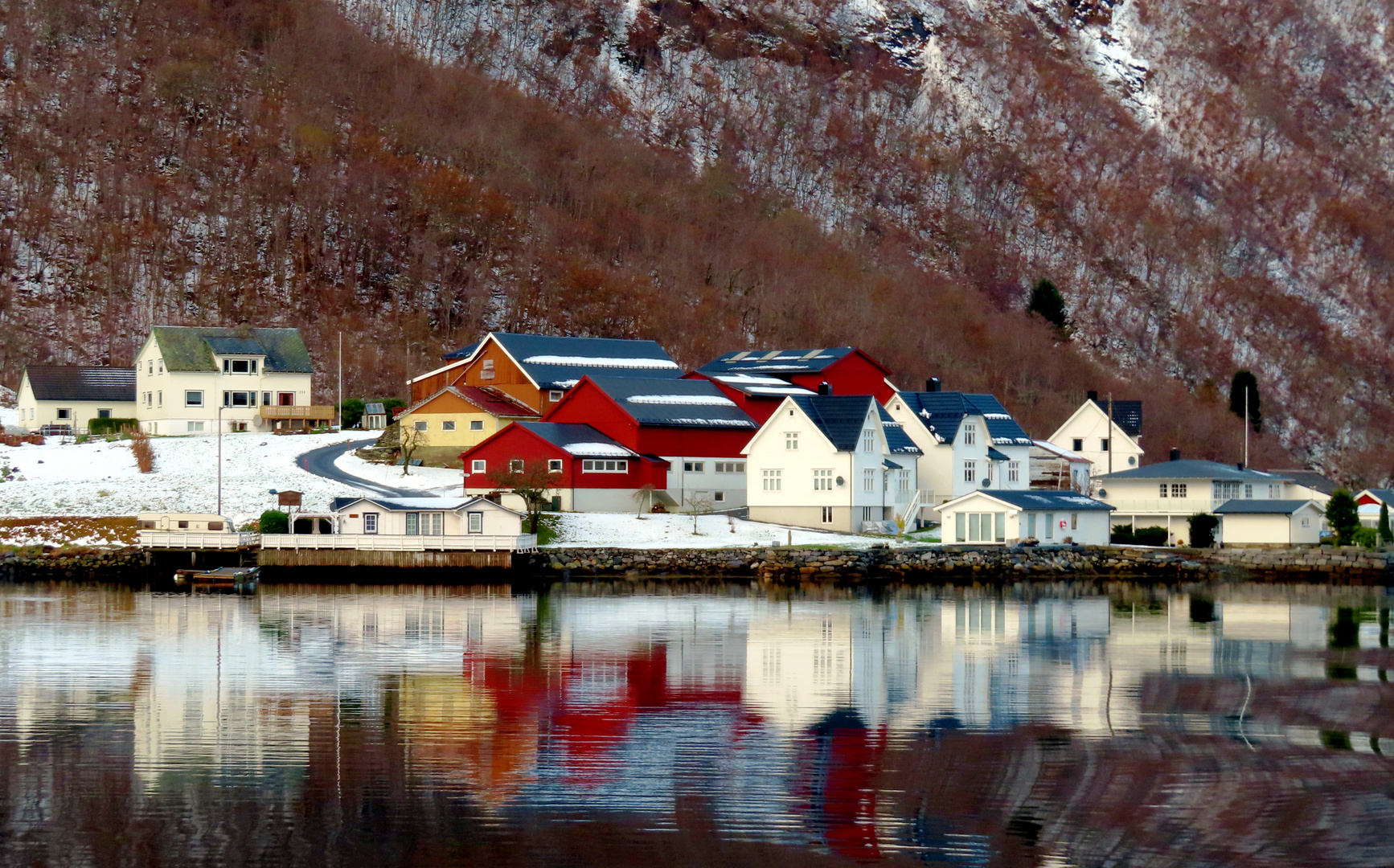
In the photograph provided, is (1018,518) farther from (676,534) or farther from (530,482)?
(530,482)

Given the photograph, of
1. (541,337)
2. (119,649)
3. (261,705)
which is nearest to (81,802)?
(261,705)

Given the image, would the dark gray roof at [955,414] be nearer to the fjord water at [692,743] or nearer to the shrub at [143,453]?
the shrub at [143,453]

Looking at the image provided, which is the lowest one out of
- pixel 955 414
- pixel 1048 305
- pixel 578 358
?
pixel 955 414

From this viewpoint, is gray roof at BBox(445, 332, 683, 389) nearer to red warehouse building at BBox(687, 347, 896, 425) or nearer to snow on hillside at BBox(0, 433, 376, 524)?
red warehouse building at BBox(687, 347, 896, 425)

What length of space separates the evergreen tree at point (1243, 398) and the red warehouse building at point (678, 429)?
200 feet

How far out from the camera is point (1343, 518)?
70125 millimetres

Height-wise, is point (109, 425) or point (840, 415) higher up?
point (109, 425)

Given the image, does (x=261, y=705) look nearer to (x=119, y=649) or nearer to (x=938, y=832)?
(x=119, y=649)

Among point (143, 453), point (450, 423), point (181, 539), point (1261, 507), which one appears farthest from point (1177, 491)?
point (143, 453)

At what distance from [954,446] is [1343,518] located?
16.2 meters

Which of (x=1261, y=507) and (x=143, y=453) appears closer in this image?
(x=1261, y=507)

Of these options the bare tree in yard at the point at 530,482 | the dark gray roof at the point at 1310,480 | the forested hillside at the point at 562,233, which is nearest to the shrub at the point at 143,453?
the bare tree in yard at the point at 530,482

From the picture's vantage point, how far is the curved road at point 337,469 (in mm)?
68125

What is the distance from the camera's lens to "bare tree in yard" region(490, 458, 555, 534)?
2579 inches
